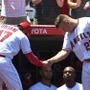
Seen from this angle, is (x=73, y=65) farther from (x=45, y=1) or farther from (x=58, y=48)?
(x=45, y=1)

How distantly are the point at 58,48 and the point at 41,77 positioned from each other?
2.08 ft

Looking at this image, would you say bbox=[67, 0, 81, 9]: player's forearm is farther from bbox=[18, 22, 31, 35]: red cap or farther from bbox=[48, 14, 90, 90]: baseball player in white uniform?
bbox=[48, 14, 90, 90]: baseball player in white uniform

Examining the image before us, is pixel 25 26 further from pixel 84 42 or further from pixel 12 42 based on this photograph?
pixel 84 42

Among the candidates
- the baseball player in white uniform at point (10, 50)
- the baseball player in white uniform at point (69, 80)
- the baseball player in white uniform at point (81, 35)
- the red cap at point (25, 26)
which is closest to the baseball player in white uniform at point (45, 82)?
the baseball player in white uniform at point (69, 80)

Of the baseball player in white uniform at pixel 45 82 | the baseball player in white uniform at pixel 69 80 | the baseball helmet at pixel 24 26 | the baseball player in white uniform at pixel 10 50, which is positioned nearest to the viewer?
the baseball player in white uniform at pixel 10 50

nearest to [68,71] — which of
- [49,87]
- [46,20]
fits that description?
[49,87]

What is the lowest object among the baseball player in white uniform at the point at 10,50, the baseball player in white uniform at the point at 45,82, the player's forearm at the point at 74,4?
the baseball player in white uniform at the point at 45,82

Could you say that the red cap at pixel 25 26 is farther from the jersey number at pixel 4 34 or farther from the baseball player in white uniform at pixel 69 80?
the baseball player in white uniform at pixel 69 80

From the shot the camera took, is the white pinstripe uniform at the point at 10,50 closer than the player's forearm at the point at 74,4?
Yes

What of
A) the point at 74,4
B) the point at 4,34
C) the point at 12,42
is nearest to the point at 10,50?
the point at 12,42

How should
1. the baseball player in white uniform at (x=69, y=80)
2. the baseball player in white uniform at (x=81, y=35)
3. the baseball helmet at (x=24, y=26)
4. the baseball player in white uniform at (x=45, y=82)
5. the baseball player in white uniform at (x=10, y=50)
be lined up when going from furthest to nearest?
the baseball player in white uniform at (x=45, y=82) → the baseball player in white uniform at (x=69, y=80) → the baseball helmet at (x=24, y=26) → the baseball player in white uniform at (x=10, y=50) → the baseball player in white uniform at (x=81, y=35)

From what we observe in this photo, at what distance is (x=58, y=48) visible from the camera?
8.47m

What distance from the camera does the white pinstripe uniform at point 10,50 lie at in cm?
687

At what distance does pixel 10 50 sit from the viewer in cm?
691
